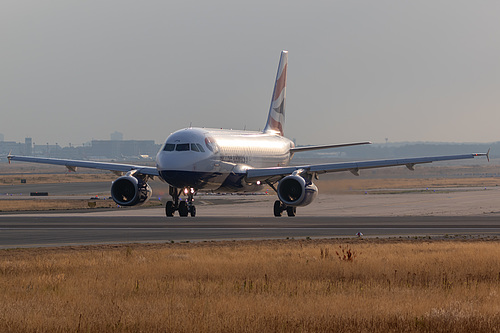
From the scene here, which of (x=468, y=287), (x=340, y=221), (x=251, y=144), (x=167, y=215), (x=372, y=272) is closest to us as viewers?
(x=468, y=287)

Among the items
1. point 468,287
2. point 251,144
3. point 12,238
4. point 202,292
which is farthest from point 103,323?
point 251,144

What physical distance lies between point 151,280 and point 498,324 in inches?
390

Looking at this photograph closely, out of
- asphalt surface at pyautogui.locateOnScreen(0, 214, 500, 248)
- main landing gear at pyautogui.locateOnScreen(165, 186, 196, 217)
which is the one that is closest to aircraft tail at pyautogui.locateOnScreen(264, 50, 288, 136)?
main landing gear at pyautogui.locateOnScreen(165, 186, 196, 217)

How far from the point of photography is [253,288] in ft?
68.2

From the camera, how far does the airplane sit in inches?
1950

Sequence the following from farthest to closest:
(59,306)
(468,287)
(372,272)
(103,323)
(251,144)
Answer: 1. (251,144)
2. (372,272)
3. (468,287)
4. (59,306)
5. (103,323)

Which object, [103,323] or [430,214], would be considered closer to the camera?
[103,323]

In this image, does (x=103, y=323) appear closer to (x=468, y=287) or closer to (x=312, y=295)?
(x=312, y=295)

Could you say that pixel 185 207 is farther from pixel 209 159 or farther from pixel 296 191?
pixel 296 191

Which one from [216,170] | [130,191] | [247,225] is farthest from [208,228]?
[130,191]

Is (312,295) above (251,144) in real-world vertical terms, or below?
below

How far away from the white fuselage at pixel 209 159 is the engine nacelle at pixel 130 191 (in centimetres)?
264

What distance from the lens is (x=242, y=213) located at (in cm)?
5772

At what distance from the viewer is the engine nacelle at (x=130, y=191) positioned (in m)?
51.7
